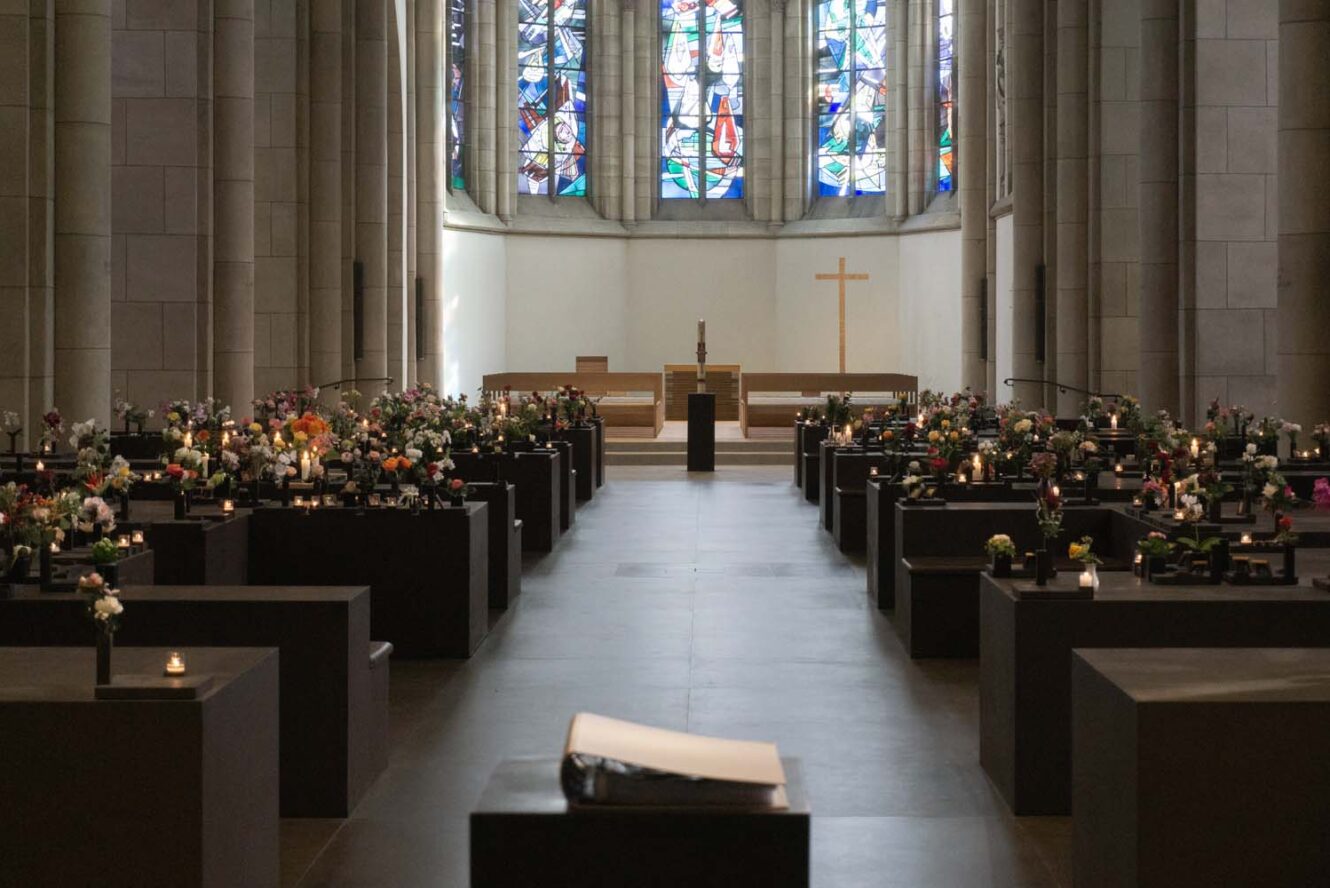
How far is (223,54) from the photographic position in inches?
753

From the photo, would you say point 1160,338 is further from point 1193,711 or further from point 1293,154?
point 1193,711

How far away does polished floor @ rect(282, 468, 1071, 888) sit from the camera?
6.52 meters

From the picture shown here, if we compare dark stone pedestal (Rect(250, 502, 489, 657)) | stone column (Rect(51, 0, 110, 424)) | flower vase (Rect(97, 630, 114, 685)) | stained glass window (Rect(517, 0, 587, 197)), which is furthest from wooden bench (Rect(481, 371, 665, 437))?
flower vase (Rect(97, 630, 114, 685))

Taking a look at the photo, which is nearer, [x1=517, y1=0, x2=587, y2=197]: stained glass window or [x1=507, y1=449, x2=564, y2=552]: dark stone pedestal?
[x1=507, y1=449, x2=564, y2=552]: dark stone pedestal

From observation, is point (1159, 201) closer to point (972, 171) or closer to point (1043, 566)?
point (972, 171)

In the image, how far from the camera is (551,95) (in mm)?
38469

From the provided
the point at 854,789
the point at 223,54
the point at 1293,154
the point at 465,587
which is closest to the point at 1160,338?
the point at 1293,154

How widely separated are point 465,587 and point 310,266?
49.1ft

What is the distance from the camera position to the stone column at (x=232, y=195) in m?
19.1

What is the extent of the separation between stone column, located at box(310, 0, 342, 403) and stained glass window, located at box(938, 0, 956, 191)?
1573 cm

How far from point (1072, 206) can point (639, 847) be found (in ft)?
72.8

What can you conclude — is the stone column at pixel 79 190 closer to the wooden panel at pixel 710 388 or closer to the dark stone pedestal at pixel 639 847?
the dark stone pedestal at pixel 639 847

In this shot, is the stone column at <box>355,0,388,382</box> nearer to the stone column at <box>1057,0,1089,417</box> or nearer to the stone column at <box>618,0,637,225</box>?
the stone column at <box>1057,0,1089,417</box>

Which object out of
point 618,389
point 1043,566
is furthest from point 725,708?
point 618,389
